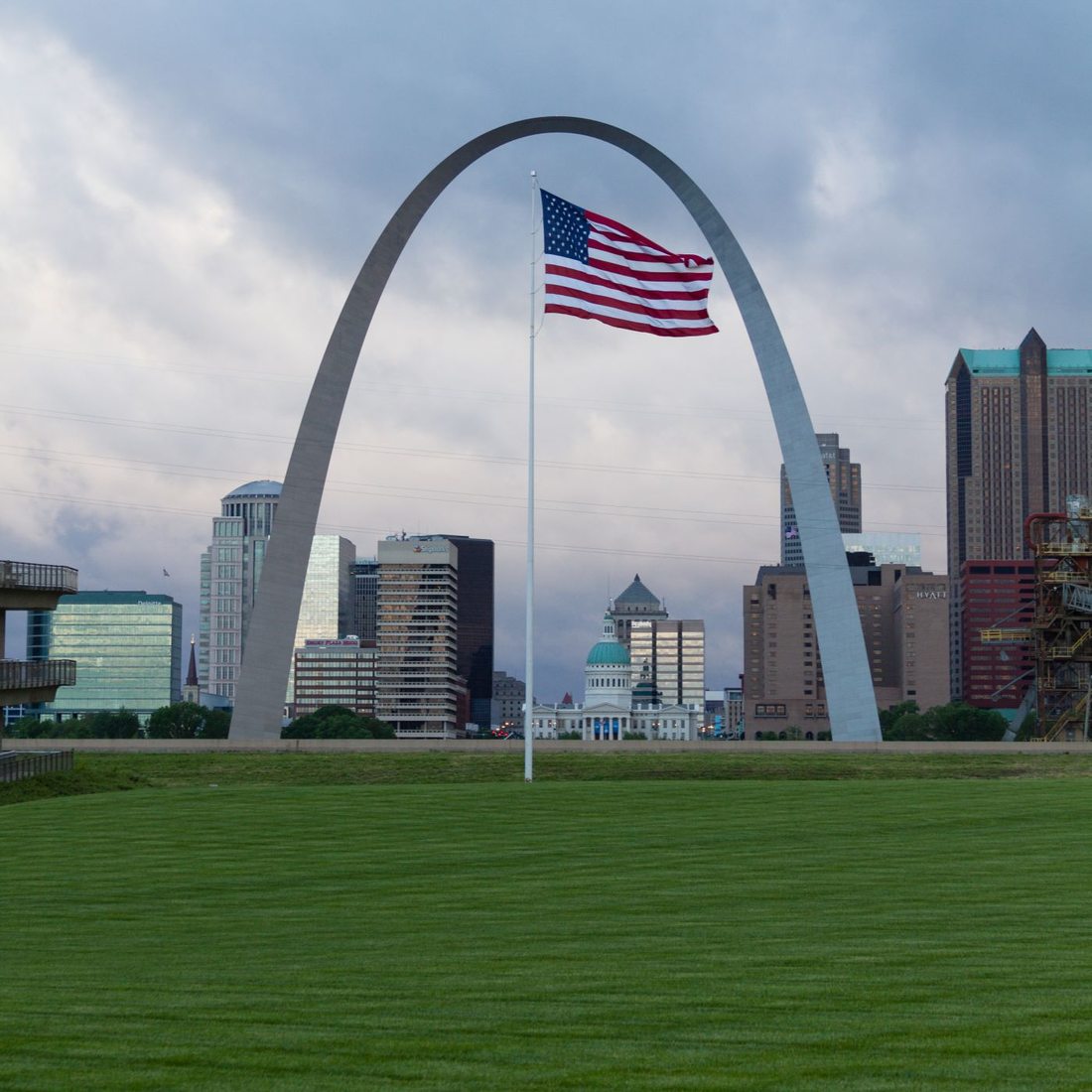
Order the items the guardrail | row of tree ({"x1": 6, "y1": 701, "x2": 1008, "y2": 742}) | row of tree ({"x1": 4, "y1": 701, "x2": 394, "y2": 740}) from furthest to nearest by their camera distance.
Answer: row of tree ({"x1": 6, "y1": 701, "x2": 1008, "y2": 742}) → row of tree ({"x1": 4, "y1": 701, "x2": 394, "y2": 740}) → the guardrail

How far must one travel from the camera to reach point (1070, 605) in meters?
92.7

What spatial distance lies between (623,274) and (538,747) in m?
22.5

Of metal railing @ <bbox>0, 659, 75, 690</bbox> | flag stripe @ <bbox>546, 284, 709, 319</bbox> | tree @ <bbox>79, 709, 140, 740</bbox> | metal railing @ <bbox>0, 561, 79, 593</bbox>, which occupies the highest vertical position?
flag stripe @ <bbox>546, 284, 709, 319</bbox>

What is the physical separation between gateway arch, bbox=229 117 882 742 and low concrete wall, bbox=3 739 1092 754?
3.28 meters

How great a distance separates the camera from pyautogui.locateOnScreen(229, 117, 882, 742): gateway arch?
6488 centimetres

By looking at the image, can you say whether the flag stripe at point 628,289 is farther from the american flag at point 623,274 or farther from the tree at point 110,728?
the tree at point 110,728

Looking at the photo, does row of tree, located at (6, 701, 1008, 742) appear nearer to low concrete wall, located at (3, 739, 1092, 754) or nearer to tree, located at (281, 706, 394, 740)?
tree, located at (281, 706, 394, 740)

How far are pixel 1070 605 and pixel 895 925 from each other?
78983mm

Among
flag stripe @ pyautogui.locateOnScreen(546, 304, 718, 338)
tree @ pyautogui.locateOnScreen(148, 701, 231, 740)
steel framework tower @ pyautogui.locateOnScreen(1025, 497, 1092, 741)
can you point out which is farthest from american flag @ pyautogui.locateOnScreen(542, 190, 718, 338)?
tree @ pyautogui.locateOnScreen(148, 701, 231, 740)

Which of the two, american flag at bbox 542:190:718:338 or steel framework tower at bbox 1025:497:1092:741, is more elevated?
american flag at bbox 542:190:718:338

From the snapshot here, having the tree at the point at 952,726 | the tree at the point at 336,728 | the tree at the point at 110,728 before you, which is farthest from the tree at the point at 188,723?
the tree at the point at 952,726

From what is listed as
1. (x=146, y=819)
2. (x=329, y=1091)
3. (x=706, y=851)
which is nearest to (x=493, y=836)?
(x=706, y=851)

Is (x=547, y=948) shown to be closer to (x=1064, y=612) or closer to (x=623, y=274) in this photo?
(x=623, y=274)

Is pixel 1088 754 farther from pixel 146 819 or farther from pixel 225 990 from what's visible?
pixel 225 990
